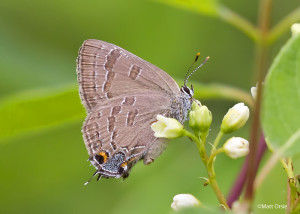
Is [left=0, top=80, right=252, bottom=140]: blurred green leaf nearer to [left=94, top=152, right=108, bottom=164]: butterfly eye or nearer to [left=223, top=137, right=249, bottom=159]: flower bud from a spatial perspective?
[left=94, top=152, right=108, bottom=164]: butterfly eye

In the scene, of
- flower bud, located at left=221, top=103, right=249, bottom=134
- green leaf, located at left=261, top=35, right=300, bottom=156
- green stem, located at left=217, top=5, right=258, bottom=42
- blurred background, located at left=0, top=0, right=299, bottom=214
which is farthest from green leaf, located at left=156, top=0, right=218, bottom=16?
green leaf, located at left=261, top=35, right=300, bottom=156

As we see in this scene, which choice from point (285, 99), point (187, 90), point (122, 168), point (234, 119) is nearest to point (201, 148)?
point (234, 119)

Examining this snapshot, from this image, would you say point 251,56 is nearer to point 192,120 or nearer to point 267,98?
point 192,120

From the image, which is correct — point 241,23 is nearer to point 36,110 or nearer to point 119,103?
point 119,103

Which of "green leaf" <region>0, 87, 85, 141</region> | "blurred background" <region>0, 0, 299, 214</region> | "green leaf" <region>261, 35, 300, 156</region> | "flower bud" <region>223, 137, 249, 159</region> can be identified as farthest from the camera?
"blurred background" <region>0, 0, 299, 214</region>

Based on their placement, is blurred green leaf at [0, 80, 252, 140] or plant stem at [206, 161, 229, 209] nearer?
plant stem at [206, 161, 229, 209]

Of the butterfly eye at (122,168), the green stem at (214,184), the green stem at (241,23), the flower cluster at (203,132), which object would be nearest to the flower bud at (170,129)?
the flower cluster at (203,132)

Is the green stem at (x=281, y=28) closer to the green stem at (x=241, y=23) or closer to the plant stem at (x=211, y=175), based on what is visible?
the green stem at (x=241, y=23)
